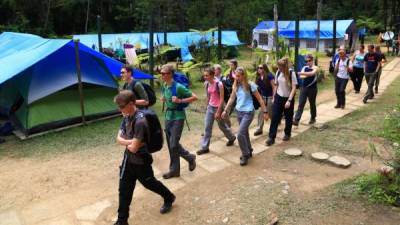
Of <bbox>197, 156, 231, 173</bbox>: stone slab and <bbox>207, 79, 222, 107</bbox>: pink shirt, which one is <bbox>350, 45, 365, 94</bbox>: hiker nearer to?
<bbox>207, 79, 222, 107</bbox>: pink shirt

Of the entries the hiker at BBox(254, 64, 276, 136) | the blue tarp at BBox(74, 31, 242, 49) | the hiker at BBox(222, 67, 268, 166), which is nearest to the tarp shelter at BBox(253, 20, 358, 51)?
the blue tarp at BBox(74, 31, 242, 49)

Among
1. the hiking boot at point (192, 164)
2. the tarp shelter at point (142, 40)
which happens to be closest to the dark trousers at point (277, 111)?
the hiking boot at point (192, 164)

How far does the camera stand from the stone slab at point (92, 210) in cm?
467

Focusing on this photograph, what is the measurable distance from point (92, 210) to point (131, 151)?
4.74 feet

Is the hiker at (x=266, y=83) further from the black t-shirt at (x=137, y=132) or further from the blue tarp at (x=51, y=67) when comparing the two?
the blue tarp at (x=51, y=67)

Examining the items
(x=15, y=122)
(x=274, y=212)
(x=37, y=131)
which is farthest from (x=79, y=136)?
(x=274, y=212)

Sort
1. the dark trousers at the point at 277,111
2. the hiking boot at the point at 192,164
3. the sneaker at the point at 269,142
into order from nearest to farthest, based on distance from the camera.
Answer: the hiking boot at the point at 192,164, the dark trousers at the point at 277,111, the sneaker at the point at 269,142

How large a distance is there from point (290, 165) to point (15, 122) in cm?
584

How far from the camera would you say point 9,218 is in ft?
15.6

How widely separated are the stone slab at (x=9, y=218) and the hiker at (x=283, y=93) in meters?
3.96

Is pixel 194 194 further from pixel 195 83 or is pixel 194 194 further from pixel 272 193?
pixel 195 83

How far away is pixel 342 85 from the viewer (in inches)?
364

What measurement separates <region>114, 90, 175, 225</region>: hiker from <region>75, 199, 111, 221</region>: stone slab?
664 mm

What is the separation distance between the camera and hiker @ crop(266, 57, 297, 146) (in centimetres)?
652
